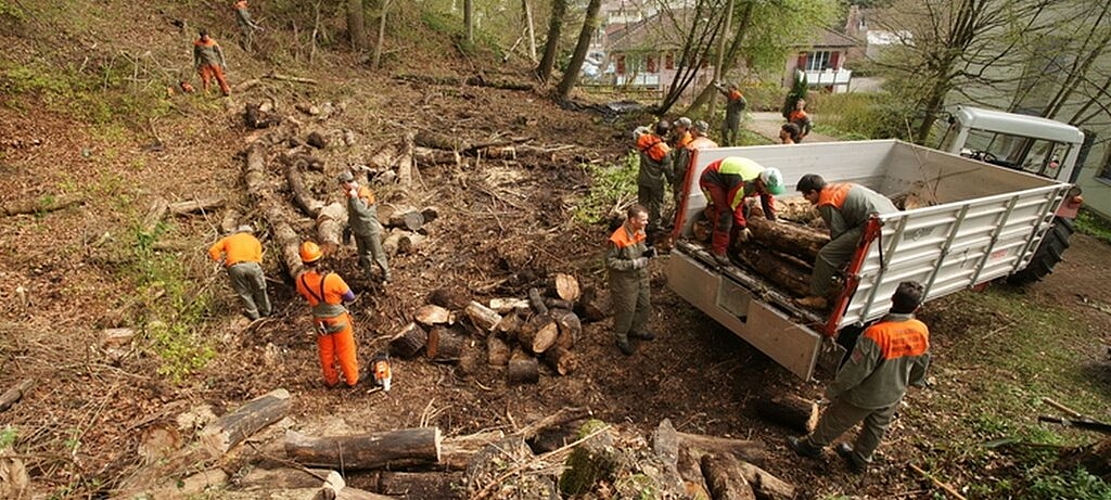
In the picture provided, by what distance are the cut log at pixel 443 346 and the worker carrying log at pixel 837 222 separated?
3154 mm

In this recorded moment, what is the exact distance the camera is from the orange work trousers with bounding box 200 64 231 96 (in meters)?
10.4

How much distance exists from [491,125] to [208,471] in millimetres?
9929

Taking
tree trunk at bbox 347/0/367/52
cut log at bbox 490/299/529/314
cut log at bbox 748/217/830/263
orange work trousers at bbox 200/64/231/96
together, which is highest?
tree trunk at bbox 347/0/367/52

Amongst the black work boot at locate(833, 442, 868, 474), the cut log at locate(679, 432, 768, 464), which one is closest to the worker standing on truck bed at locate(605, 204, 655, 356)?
the cut log at locate(679, 432, 768, 464)

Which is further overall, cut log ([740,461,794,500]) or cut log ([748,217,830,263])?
cut log ([748,217,830,263])

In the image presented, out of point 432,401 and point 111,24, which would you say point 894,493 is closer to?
point 432,401

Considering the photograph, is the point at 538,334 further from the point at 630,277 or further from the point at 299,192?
the point at 299,192

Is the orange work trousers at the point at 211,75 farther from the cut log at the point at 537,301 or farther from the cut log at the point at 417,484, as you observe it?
the cut log at the point at 417,484

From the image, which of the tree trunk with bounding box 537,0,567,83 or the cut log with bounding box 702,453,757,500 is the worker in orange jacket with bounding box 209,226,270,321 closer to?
the cut log with bounding box 702,453,757,500

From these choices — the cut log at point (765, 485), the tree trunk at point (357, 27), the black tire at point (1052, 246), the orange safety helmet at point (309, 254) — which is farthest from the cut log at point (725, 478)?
the tree trunk at point (357, 27)

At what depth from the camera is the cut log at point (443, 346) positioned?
16.5 feet

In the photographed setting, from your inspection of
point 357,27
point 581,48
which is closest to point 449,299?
point 581,48

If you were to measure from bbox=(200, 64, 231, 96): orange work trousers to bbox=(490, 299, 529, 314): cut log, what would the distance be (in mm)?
8853

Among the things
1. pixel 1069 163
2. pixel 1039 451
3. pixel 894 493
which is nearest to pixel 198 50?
pixel 894 493
